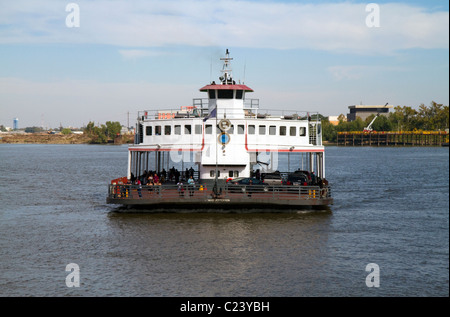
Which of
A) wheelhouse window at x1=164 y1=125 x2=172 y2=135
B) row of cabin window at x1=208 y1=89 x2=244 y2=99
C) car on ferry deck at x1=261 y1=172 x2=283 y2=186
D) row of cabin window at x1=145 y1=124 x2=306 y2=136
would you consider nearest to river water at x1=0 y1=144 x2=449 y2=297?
car on ferry deck at x1=261 y1=172 x2=283 y2=186

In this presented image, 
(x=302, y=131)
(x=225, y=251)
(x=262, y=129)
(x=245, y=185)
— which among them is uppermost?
(x=262, y=129)

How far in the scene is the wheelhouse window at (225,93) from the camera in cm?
3775

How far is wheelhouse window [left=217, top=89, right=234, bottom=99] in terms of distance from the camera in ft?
124

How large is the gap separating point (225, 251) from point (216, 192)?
706 centimetres

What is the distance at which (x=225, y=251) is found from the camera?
23891mm

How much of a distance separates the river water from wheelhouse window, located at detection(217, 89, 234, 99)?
9835mm

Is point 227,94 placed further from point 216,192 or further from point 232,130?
point 216,192

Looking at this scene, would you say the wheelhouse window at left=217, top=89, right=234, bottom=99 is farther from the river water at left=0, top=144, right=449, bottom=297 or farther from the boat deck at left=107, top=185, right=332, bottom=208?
the river water at left=0, top=144, right=449, bottom=297

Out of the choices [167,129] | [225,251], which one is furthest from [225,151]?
[225,251]

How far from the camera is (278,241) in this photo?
84.2ft

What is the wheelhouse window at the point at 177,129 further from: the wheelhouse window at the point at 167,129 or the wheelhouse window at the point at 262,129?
the wheelhouse window at the point at 262,129
